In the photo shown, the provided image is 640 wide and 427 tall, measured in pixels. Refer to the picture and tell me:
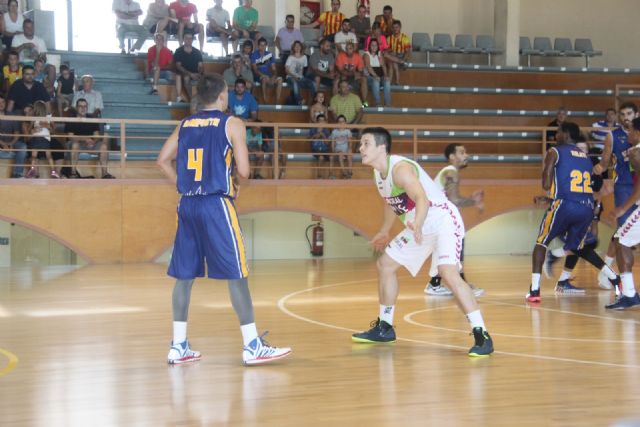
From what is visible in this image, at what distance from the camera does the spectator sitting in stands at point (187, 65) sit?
16.2 m

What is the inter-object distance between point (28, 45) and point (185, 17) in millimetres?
3200

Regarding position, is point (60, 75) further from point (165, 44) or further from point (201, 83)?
point (201, 83)

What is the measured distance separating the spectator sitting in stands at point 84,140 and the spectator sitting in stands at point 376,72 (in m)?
5.45

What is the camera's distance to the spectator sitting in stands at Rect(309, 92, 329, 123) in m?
15.9

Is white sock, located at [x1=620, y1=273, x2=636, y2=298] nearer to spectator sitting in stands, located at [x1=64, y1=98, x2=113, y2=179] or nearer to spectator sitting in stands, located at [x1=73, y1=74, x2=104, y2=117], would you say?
spectator sitting in stands, located at [x1=64, y1=98, x2=113, y2=179]

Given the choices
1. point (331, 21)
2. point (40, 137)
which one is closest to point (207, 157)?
point (40, 137)

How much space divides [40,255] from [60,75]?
3.17 metres

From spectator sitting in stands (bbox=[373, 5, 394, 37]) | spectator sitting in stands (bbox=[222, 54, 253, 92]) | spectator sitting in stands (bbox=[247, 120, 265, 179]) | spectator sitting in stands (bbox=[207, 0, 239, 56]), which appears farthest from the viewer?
spectator sitting in stands (bbox=[373, 5, 394, 37])


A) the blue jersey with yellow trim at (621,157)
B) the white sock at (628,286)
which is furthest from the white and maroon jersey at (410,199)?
the blue jersey with yellow trim at (621,157)

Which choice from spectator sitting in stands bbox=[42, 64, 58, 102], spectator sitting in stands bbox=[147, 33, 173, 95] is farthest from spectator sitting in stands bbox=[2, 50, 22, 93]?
spectator sitting in stands bbox=[147, 33, 173, 95]

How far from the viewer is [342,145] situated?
15.4 metres

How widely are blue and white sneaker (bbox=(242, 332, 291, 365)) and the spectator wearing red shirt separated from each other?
12.2m

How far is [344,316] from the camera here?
8.05m

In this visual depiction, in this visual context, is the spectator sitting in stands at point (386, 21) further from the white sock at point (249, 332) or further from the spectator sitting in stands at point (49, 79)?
the white sock at point (249, 332)
